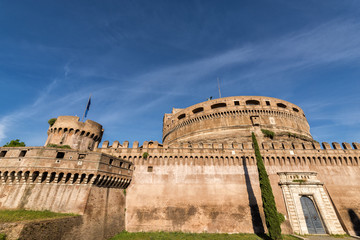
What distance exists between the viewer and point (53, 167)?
1406 centimetres

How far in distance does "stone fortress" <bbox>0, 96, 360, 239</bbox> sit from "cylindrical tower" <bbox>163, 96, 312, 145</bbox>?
22.1 feet

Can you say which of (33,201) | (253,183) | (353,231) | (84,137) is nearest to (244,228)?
(253,183)

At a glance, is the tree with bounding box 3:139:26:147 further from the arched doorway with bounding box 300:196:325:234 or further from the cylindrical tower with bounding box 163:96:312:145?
the arched doorway with bounding box 300:196:325:234

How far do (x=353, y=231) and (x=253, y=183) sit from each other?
33.8ft

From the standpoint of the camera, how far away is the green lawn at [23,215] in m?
10.6

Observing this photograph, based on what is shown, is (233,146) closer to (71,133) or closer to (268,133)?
(268,133)

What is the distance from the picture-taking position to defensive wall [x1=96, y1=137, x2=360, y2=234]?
17.2 meters

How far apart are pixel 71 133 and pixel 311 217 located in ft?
96.7

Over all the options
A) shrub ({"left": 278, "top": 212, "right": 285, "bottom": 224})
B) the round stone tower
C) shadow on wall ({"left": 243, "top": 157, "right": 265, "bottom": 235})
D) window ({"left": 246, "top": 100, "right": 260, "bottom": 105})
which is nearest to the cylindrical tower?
window ({"left": 246, "top": 100, "right": 260, "bottom": 105})

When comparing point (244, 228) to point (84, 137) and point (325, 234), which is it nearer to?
point (325, 234)

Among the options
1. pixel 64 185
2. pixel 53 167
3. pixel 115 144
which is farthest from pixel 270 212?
pixel 53 167

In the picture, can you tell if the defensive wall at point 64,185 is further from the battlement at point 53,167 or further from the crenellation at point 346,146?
the crenellation at point 346,146

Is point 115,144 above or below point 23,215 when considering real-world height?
above

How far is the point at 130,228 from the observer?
16.8 m
